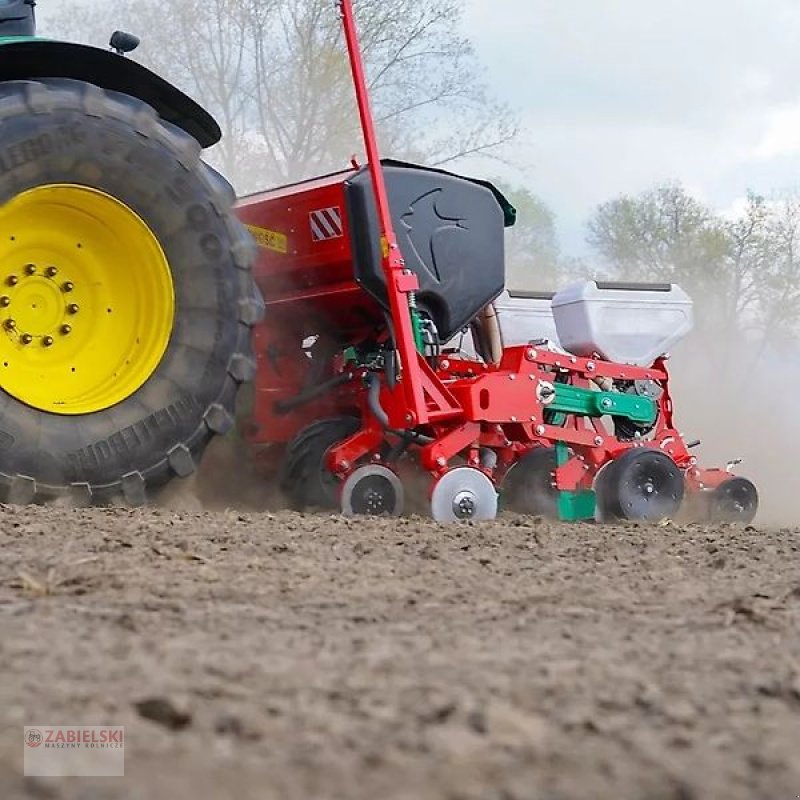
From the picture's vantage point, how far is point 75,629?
163 centimetres

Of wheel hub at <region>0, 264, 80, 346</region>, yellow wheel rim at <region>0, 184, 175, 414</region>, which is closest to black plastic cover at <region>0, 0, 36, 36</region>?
yellow wheel rim at <region>0, 184, 175, 414</region>

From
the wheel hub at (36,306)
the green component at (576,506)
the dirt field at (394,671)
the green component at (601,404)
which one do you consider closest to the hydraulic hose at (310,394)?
the green component at (601,404)

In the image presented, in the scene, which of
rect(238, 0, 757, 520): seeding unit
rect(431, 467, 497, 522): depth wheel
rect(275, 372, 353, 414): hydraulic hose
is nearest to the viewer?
rect(431, 467, 497, 522): depth wheel

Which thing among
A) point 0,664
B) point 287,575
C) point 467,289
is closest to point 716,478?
point 467,289

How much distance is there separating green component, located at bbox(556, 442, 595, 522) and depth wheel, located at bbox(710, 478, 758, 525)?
626 millimetres

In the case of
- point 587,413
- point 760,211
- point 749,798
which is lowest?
point 749,798

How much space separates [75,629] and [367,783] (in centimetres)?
67

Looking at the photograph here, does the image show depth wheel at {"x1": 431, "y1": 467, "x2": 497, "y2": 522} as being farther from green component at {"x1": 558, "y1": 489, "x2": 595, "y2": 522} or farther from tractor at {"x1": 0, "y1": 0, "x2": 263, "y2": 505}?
tractor at {"x1": 0, "y1": 0, "x2": 263, "y2": 505}

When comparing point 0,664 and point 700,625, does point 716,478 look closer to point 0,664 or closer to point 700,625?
point 700,625

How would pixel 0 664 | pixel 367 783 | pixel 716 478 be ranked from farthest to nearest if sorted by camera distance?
1. pixel 716 478
2. pixel 0 664
3. pixel 367 783

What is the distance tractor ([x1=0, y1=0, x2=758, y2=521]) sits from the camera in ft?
10.9

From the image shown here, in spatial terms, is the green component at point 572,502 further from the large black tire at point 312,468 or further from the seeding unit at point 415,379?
the large black tire at point 312,468

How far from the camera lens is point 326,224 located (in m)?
4.49

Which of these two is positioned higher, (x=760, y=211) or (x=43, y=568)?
(x=760, y=211)
